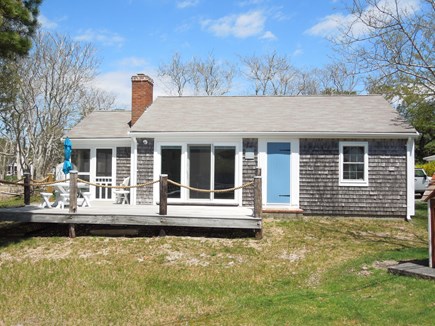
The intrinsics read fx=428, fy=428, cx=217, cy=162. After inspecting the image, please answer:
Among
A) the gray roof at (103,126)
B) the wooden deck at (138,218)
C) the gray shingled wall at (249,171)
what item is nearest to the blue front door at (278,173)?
the gray shingled wall at (249,171)

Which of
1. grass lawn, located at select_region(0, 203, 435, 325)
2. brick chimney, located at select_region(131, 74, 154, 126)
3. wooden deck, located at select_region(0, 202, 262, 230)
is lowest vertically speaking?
grass lawn, located at select_region(0, 203, 435, 325)

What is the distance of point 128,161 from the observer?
51.5 feet

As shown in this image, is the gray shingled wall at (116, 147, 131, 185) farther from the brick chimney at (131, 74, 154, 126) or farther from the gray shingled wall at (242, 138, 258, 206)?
the gray shingled wall at (242, 138, 258, 206)

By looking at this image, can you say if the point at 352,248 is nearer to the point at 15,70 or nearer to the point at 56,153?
the point at 15,70

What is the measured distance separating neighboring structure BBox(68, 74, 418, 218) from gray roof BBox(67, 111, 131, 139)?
0.23 metres

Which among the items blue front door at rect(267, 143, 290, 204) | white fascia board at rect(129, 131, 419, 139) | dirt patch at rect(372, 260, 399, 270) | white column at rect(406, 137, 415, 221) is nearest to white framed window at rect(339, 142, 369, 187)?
white fascia board at rect(129, 131, 419, 139)

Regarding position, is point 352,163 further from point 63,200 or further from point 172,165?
point 63,200

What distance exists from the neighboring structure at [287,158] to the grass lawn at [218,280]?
2.21 metres

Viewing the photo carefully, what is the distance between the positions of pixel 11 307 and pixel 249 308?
3.52 m

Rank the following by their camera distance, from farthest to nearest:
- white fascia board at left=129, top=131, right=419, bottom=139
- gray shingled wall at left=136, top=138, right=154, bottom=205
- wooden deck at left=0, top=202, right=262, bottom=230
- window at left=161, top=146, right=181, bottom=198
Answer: gray shingled wall at left=136, top=138, right=154, bottom=205 < window at left=161, top=146, right=181, bottom=198 < white fascia board at left=129, top=131, right=419, bottom=139 < wooden deck at left=0, top=202, right=262, bottom=230

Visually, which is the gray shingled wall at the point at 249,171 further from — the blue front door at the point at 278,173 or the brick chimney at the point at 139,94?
the brick chimney at the point at 139,94

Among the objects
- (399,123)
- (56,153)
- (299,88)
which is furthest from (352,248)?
(299,88)

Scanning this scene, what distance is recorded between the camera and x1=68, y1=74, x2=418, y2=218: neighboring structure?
13883 mm

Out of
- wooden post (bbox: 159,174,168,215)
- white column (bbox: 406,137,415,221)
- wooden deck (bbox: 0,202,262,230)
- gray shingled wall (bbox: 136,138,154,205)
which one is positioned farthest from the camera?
gray shingled wall (bbox: 136,138,154,205)
